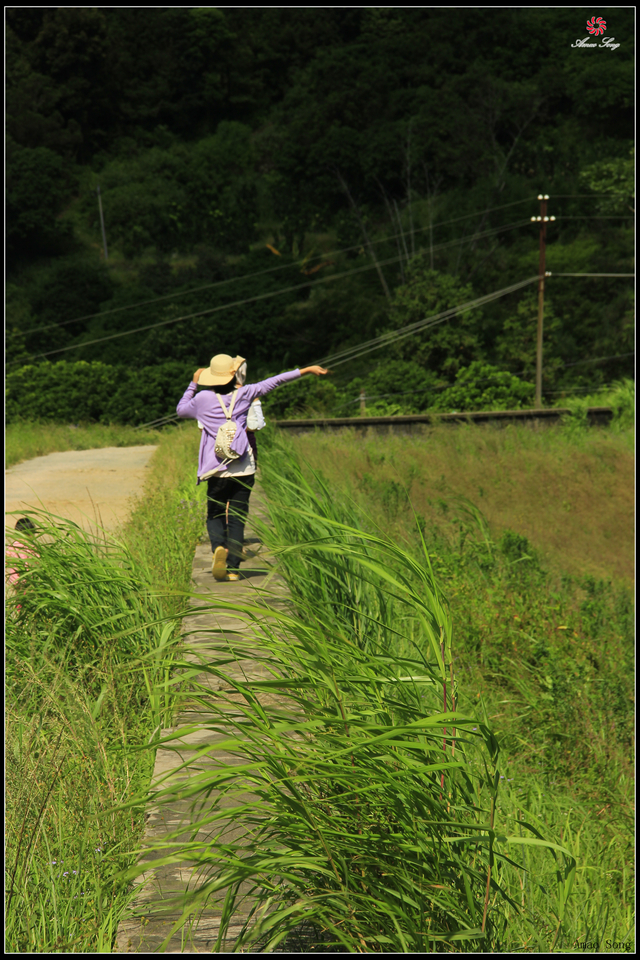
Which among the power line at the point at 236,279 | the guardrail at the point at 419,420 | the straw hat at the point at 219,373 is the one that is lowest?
the guardrail at the point at 419,420

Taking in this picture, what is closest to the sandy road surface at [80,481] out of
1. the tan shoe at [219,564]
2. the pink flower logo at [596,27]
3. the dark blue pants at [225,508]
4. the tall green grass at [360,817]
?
the dark blue pants at [225,508]

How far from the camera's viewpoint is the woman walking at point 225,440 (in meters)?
4.68

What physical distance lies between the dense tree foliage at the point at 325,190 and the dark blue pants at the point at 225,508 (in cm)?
1784

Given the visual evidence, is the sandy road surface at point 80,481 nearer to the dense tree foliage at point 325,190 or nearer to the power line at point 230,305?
the dense tree foliage at point 325,190

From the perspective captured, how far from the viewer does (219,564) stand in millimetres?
4422

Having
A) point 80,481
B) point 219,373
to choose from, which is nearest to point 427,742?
point 219,373

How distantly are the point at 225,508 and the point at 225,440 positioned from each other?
0.46m

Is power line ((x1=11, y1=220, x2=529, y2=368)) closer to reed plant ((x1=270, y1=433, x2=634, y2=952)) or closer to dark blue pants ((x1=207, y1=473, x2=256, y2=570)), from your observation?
reed plant ((x1=270, y1=433, x2=634, y2=952))

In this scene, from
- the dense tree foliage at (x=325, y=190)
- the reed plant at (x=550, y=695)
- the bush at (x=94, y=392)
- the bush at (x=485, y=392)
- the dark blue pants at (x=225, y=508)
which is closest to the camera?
the reed plant at (x=550, y=695)

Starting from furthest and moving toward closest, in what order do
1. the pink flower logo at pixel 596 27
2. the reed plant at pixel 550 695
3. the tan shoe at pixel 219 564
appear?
1. the pink flower logo at pixel 596 27
2. the tan shoe at pixel 219 564
3. the reed plant at pixel 550 695

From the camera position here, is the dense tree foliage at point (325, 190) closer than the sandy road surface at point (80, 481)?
No

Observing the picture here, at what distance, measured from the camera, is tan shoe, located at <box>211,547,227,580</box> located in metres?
4.41

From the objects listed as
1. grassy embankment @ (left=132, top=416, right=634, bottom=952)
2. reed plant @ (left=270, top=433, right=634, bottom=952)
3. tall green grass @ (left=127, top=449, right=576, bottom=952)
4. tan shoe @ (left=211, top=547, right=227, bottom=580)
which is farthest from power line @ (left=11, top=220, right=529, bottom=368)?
tall green grass @ (left=127, top=449, right=576, bottom=952)

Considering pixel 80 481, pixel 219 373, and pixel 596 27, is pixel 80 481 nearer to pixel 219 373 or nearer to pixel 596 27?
pixel 219 373
